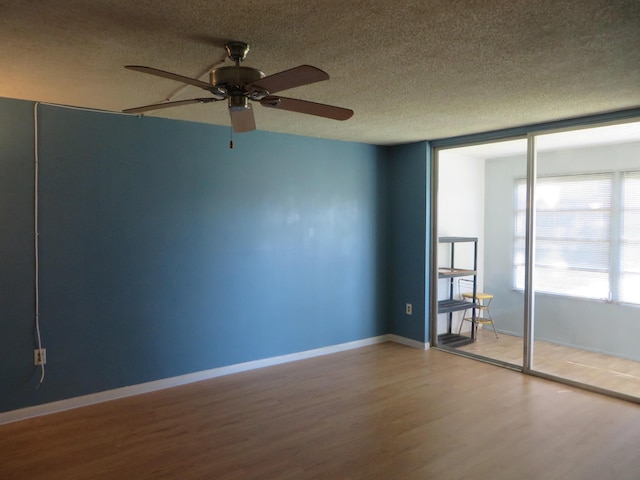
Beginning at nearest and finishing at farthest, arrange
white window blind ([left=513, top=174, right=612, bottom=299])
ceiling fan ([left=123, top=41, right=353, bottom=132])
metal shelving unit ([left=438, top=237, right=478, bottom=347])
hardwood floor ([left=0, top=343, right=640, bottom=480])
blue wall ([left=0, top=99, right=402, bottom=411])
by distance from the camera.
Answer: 1. ceiling fan ([left=123, top=41, right=353, bottom=132])
2. hardwood floor ([left=0, top=343, right=640, bottom=480])
3. blue wall ([left=0, top=99, right=402, bottom=411])
4. white window blind ([left=513, top=174, right=612, bottom=299])
5. metal shelving unit ([left=438, top=237, right=478, bottom=347])

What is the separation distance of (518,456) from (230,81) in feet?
8.84

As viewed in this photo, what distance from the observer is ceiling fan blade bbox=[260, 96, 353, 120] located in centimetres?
215

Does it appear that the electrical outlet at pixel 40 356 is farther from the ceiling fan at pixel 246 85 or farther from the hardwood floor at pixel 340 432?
the ceiling fan at pixel 246 85

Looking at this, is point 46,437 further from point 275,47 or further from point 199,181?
point 275,47

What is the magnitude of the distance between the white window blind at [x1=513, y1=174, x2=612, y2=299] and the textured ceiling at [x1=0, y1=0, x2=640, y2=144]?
1892mm

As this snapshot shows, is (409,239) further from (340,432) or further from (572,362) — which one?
(340,432)

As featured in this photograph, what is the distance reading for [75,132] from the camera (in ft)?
10.8

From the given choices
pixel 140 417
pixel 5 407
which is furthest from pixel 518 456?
pixel 5 407

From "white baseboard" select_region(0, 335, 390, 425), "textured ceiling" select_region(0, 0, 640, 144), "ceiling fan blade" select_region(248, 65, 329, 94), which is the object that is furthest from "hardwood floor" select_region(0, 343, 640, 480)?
"textured ceiling" select_region(0, 0, 640, 144)

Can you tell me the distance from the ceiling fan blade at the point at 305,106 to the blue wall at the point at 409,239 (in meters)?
2.77

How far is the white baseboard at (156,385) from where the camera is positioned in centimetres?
313

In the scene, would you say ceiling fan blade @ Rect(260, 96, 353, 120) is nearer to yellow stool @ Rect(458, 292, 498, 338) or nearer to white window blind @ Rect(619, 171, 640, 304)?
yellow stool @ Rect(458, 292, 498, 338)

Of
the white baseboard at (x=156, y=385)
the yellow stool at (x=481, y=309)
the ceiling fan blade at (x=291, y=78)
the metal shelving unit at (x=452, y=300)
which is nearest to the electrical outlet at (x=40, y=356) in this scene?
the white baseboard at (x=156, y=385)

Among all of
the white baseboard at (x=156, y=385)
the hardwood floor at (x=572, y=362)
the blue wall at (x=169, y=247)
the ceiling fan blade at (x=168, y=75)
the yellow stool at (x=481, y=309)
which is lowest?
the hardwood floor at (x=572, y=362)
